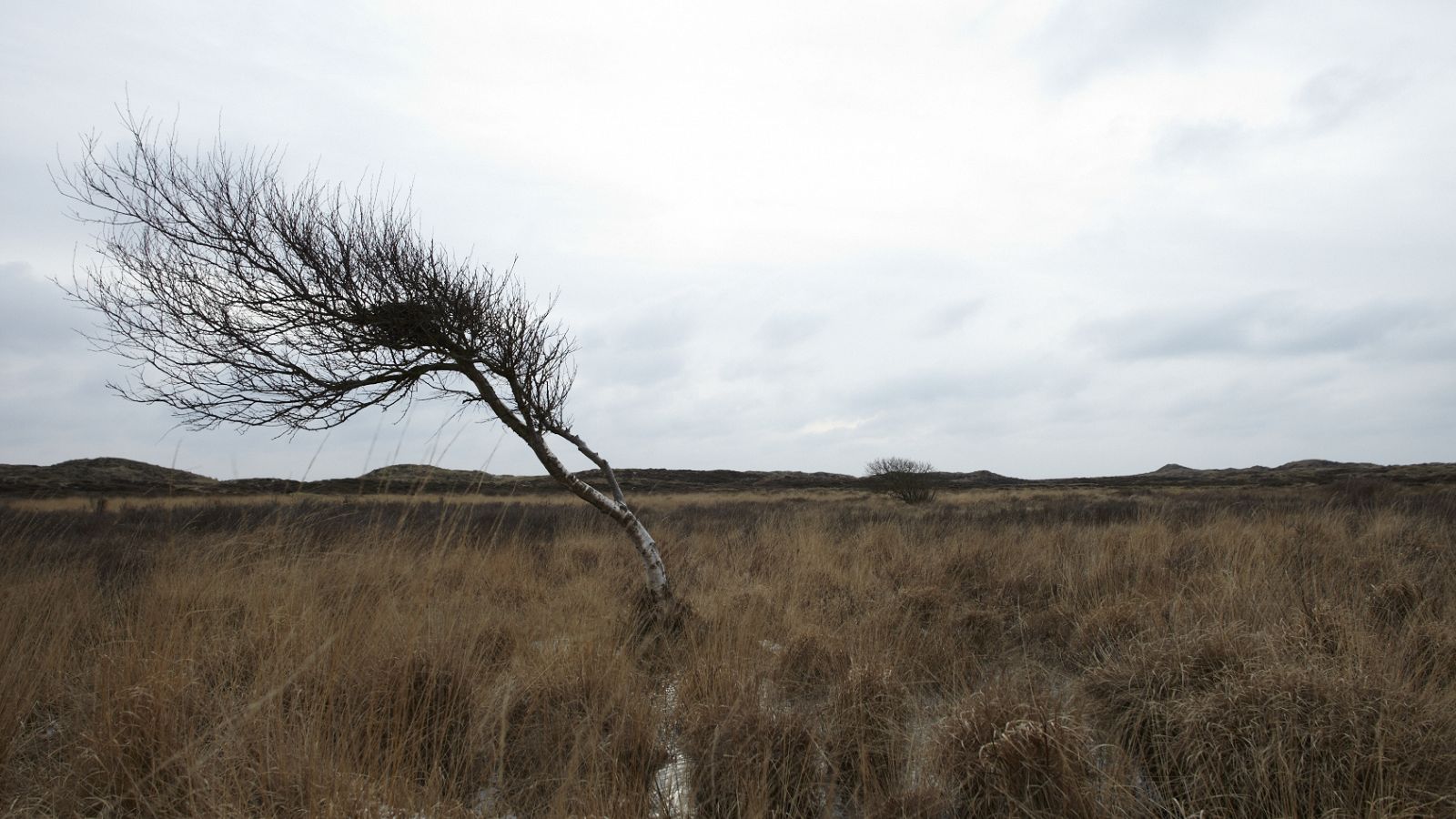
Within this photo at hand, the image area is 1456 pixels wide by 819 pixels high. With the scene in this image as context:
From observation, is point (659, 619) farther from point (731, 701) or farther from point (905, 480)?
point (905, 480)

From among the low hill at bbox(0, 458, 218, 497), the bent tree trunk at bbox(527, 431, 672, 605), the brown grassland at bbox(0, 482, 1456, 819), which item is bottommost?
the brown grassland at bbox(0, 482, 1456, 819)

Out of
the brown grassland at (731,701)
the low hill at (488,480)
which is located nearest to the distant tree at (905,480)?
the low hill at (488,480)

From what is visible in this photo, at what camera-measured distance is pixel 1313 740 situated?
7.58ft

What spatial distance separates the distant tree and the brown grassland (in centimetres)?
2113

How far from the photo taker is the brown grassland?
224cm

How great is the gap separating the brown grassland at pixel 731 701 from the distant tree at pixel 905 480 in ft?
69.3

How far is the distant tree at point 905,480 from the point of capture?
26.3m

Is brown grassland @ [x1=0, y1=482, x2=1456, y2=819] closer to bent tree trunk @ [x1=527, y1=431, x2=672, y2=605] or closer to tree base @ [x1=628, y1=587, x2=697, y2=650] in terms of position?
tree base @ [x1=628, y1=587, x2=697, y2=650]

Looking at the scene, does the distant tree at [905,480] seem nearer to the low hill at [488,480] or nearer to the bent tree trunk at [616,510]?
the low hill at [488,480]

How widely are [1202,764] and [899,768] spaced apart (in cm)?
116

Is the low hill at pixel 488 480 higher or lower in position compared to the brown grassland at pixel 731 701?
higher

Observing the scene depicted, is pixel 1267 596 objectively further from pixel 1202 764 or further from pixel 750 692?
pixel 750 692

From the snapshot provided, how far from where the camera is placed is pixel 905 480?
1048 inches

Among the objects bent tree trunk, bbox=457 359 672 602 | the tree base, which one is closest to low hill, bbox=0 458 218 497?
bent tree trunk, bbox=457 359 672 602
